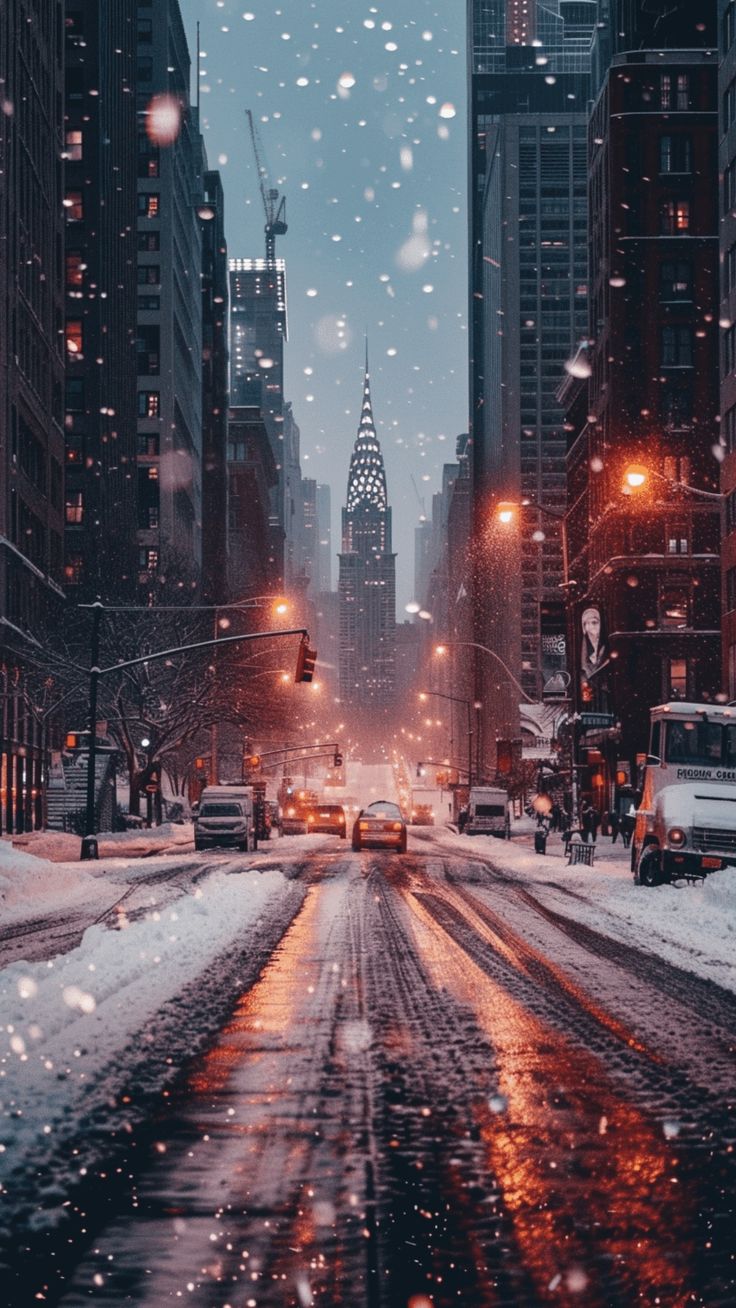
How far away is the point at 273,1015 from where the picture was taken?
38.7ft

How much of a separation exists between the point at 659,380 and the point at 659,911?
71.2m

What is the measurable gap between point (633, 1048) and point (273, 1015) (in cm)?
294

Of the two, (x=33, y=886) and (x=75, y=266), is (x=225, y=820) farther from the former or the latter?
(x=75, y=266)

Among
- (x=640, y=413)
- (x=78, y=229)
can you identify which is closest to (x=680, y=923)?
(x=640, y=413)

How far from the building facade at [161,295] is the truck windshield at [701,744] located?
95999 millimetres

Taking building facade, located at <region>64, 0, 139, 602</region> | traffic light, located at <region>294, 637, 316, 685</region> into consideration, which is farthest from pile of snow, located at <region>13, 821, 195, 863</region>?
building facade, located at <region>64, 0, 139, 602</region>

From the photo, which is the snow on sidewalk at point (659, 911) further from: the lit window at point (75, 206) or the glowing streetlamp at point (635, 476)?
the lit window at point (75, 206)

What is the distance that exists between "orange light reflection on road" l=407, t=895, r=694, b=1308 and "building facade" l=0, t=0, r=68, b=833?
175ft

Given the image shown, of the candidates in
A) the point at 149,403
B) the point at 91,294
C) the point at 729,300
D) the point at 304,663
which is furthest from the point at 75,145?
the point at 304,663

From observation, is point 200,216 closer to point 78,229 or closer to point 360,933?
point 78,229

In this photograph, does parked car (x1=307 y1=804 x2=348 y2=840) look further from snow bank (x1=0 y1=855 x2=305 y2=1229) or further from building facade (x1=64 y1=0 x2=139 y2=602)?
snow bank (x1=0 y1=855 x2=305 y2=1229)

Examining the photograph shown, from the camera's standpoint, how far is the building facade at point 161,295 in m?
128

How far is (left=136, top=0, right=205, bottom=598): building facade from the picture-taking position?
128 m

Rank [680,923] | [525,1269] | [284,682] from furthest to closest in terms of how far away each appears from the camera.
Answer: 1. [284,682]
2. [680,923]
3. [525,1269]
